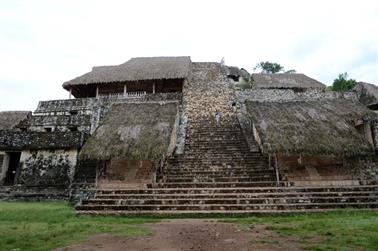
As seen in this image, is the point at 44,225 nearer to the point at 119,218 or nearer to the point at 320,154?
the point at 119,218

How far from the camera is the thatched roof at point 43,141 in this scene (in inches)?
548

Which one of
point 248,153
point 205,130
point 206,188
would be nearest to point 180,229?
point 206,188

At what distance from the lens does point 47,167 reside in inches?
541

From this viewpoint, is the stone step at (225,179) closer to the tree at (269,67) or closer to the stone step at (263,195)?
the stone step at (263,195)

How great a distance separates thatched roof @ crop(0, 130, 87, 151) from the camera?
13914 millimetres

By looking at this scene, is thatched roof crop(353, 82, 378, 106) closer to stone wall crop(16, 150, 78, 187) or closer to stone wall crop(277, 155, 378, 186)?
stone wall crop(277, 155, 378, 186)

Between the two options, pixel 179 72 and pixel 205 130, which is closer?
pixel 205 130

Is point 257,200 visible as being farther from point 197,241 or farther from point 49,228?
point 49,228

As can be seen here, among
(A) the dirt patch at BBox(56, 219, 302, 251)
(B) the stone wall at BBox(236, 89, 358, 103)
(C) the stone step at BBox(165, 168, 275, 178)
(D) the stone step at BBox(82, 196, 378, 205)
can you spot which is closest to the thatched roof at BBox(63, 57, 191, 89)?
(B) the stone wall at BBox(236, 89, 358, 103)

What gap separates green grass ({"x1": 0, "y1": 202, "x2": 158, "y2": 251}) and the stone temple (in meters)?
1.01

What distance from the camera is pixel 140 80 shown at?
64.1ft

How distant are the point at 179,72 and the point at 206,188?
11397 mm

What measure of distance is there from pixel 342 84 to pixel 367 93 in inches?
246

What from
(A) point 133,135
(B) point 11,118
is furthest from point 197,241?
(B) point 11,118
